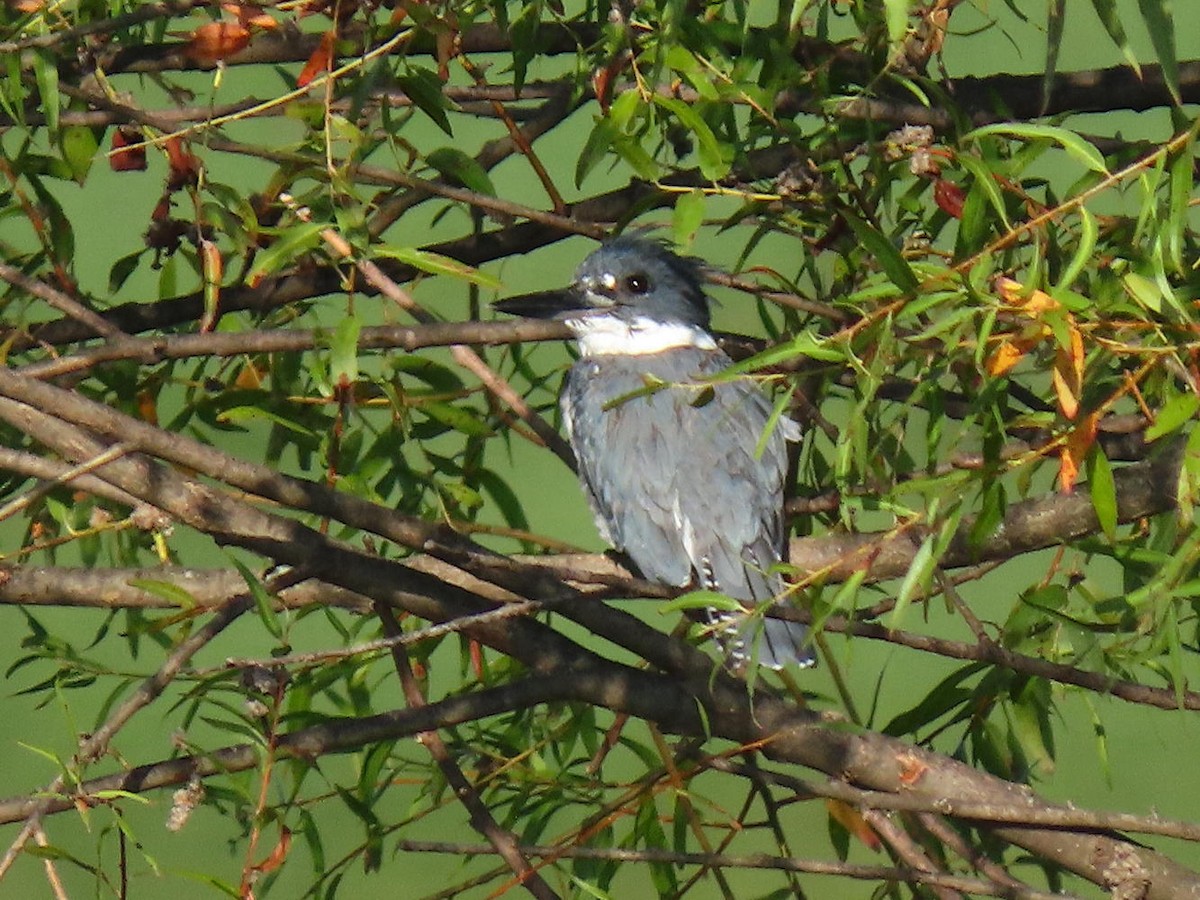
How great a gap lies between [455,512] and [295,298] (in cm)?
26

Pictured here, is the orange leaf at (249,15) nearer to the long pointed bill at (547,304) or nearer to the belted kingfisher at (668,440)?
the belted kingfisher at (668,440)

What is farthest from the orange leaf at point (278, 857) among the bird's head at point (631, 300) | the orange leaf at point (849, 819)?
the bird's head at point (631, 300)

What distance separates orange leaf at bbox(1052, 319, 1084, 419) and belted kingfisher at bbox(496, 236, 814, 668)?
0.86 m

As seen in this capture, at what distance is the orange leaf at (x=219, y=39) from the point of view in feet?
5.07

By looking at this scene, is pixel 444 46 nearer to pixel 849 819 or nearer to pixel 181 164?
pixel 181 164

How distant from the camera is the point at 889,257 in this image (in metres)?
1.07

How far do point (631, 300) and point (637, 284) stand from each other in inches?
1.2

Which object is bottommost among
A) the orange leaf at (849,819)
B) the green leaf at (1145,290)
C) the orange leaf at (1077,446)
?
the orange leaf at (849,819)

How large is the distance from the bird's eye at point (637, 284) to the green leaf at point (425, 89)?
1103mm

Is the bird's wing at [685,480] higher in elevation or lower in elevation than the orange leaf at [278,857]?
lower

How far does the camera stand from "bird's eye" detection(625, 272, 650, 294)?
8.27 feet

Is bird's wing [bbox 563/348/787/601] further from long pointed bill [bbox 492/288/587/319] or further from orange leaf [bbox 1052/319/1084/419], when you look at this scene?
orange leaf [bbox 1052/319/1084/419]

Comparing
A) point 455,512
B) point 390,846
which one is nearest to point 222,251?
point 455,512

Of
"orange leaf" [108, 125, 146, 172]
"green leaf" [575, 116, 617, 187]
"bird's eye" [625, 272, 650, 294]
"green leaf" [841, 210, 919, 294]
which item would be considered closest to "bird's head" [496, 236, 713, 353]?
"bird's eye" [625, 272, 650, 294]
